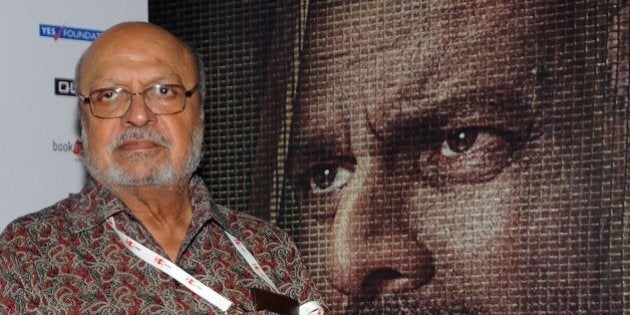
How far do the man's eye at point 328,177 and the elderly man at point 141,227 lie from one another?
1.43ft

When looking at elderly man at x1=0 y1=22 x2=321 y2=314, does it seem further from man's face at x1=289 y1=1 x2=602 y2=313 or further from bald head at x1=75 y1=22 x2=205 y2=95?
man's face at x1=289 y1=1 x2=602 y2=313

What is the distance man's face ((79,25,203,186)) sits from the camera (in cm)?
187

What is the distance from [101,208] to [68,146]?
17.2 inches

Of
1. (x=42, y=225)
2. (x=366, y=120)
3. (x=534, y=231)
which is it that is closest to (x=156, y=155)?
(x=42, y=225)

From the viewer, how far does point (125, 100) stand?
1.88 meters

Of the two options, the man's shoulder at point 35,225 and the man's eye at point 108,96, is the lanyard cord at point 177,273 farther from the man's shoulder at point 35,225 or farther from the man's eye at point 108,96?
the man's eye at point 108,96

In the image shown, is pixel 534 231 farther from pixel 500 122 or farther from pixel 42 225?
pixel 42 225

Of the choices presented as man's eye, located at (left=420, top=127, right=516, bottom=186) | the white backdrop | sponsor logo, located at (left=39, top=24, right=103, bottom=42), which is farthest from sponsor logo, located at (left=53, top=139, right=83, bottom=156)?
man's eye, located at (left=420, top=127, right=516, bottom=186)

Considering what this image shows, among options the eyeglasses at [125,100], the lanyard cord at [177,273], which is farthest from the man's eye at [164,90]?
the lanyard cord at [177,273]

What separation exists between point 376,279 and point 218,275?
0.59 metres

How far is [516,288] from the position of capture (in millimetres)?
2219

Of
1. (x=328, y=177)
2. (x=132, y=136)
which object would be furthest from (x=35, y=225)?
(x=328, y=177)

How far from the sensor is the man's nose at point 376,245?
7.74ft

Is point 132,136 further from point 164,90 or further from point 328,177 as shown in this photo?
point 328,177
